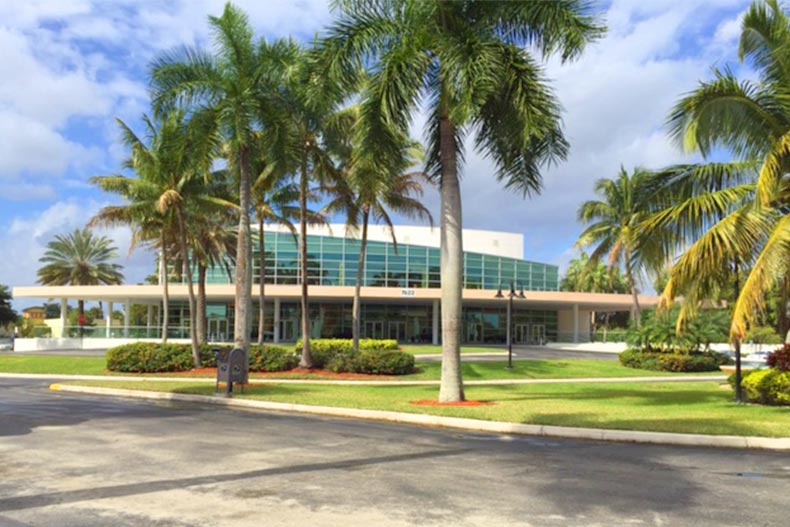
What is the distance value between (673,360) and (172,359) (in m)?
22.4

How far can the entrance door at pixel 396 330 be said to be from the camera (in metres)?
62.9

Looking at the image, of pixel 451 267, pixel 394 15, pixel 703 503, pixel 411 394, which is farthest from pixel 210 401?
pixel 703 503

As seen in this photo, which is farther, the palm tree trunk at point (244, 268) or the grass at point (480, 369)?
the grass at point (480, 369)

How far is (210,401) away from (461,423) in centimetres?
728

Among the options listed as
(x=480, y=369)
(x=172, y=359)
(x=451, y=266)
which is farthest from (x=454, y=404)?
(x=480, y=369)

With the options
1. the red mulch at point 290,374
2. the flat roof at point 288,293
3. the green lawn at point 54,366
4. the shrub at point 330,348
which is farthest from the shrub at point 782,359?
the flat roof at point 288,293

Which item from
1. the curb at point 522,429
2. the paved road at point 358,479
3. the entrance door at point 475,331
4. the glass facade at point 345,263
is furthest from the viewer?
the entrance door at point 475,331

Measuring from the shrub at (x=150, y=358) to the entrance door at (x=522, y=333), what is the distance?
42106 mm

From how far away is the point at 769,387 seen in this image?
53.9 ft

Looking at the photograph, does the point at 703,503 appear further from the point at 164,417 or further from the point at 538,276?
the point at 538,276

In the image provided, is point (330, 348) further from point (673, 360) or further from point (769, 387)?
point (769, 387)

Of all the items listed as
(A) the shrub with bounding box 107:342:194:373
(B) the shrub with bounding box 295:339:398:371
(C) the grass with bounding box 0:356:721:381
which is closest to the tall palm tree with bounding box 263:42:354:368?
(B) the shrub with bounding box 295:339:398:371

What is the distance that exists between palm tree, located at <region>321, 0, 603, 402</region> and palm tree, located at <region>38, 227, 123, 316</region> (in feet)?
175

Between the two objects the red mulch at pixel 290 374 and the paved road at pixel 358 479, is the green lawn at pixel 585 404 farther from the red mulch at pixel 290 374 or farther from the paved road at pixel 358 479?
the red mulch at pixel 290 374
